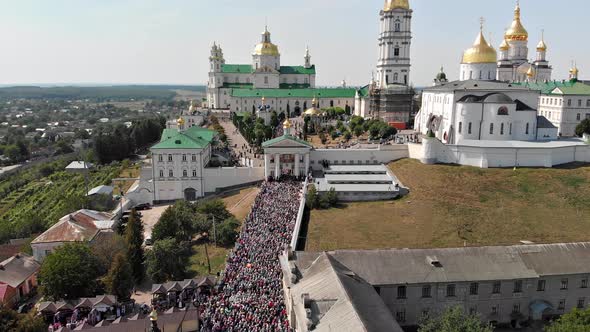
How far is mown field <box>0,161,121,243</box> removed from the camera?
43.0 m

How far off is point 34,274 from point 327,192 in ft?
73.1

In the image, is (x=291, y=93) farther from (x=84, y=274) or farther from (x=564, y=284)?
(x=564, y=284)

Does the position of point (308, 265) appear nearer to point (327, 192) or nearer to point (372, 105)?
point (327, 192)

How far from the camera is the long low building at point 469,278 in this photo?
22359 mm

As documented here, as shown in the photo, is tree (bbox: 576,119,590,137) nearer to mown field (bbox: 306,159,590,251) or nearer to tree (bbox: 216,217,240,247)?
mown field (bbox: 306,159,590,251)

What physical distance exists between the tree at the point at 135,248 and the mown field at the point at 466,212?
413 inches

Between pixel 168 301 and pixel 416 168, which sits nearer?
pixel 168 301

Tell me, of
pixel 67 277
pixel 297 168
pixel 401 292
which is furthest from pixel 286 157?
pixel 401 292

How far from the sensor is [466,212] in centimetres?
3791

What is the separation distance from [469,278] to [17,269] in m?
26.5

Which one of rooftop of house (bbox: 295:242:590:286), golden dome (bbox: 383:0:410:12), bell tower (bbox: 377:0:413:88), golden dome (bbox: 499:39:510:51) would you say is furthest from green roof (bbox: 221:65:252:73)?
rooftop of house (bbox: 295:242:590:286)

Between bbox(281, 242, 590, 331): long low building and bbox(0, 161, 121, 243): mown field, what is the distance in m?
29.2

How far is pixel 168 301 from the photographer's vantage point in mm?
25422

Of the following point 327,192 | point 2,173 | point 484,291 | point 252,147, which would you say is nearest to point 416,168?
point 327,192
